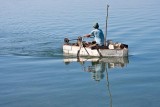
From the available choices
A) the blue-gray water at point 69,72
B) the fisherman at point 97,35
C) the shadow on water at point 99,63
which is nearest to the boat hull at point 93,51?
the shadow on water at point 99,63

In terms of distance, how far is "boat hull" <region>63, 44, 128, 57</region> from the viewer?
23344mm

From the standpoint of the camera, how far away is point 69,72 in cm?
2133

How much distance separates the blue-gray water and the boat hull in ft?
2.60

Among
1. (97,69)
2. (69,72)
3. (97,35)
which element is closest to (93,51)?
(97,35)

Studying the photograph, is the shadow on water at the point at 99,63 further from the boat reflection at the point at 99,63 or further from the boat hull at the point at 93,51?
the boat hull at the point at 93,51

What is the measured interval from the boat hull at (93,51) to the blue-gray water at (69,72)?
0.79 meters

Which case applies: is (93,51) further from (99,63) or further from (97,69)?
(97,69)

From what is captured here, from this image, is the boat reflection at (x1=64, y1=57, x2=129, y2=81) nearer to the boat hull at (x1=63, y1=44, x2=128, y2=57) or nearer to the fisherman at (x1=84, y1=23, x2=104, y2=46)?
the boat hull at (x1=63, y1=44, x2=128, y2=57)

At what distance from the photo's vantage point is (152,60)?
23281 millimetres

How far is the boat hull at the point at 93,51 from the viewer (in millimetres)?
23344

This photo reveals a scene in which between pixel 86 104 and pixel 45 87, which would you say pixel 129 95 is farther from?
pixel 45 87

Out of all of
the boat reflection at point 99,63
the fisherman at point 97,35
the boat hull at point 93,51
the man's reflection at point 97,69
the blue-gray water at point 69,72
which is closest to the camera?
the blue-gray water at point 69,72

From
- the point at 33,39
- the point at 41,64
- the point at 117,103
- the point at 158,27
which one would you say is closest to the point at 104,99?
the point at 117,103

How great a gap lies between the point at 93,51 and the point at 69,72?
329 centimetres
